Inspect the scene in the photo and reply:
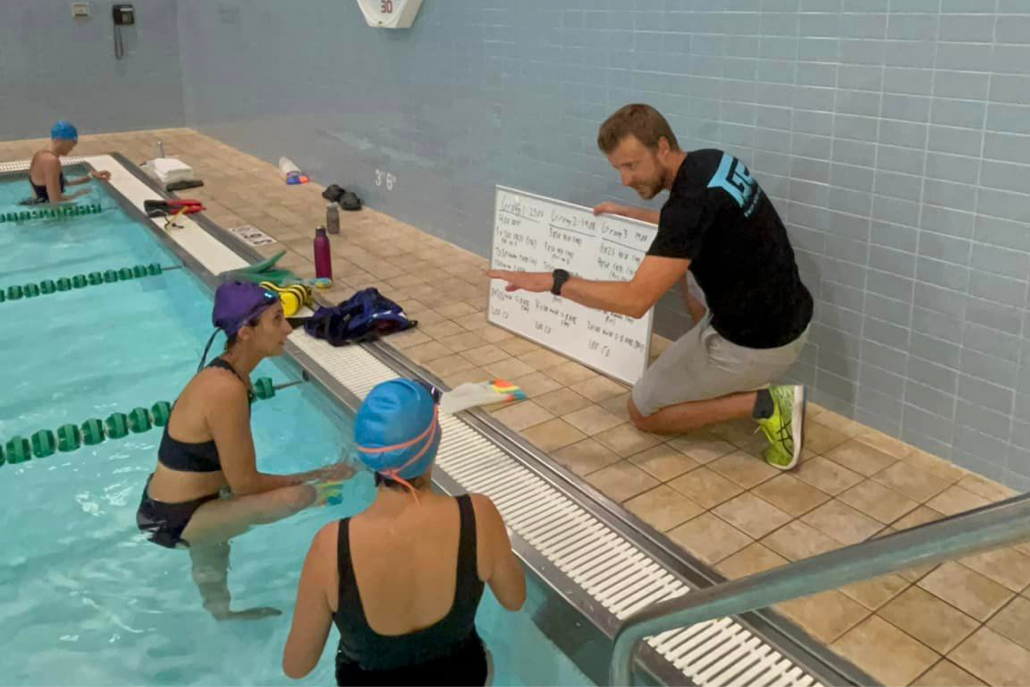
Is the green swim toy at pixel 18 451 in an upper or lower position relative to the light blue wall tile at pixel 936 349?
lower

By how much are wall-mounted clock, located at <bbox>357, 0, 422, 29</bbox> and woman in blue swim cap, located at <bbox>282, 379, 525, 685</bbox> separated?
16.6 feet

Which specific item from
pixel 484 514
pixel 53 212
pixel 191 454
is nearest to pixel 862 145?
pixel 484 514

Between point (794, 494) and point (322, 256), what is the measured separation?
11.4ft


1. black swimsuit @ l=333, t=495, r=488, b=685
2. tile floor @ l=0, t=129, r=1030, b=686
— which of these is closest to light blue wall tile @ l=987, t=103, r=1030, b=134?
tile floor @ l=0, t=129, r=1030, b=686

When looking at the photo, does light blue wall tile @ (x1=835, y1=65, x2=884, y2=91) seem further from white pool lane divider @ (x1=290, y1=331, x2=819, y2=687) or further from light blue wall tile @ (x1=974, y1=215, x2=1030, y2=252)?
white pool lane divider @ (x1=290, y1=331, x2=819, y2=687)

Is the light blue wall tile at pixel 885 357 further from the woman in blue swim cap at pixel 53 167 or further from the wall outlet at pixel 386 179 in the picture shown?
the woman in blue swim cap at pixel 53 167

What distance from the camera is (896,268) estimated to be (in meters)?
3.65

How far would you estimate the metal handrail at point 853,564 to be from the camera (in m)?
1.18

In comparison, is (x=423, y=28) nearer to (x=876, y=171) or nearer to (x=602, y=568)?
(x=876, y=171)

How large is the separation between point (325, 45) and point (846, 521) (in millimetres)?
6516

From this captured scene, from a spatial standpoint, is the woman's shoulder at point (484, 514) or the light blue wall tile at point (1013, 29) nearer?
the woman's shoulder at point (484, 514)

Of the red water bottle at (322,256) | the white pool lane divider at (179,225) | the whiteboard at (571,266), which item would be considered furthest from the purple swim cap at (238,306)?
the white pool lane divider at (179,225)

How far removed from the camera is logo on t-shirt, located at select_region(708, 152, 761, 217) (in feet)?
11.0

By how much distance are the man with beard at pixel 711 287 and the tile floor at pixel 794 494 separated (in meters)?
0.18
